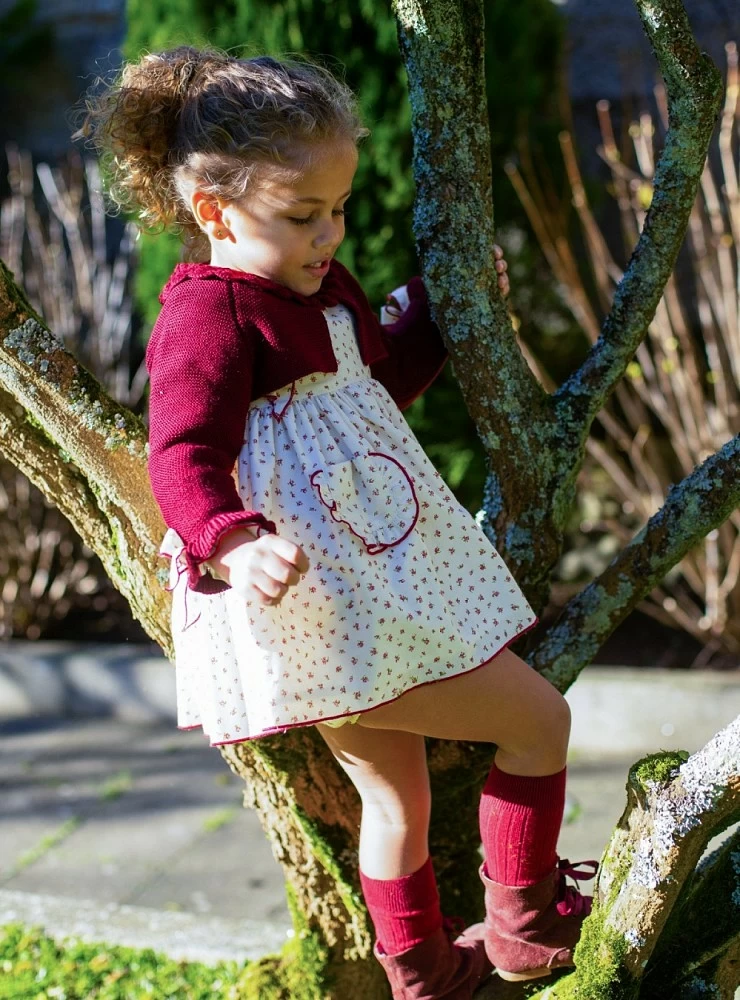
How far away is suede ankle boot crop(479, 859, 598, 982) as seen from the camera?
5.53 feet

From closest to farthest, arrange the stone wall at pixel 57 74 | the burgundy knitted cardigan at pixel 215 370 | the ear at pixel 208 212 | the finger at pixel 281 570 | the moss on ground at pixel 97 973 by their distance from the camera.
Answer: the finger at pixel 281 570, the burgundy knitted cardigan at pixel 215 370, the ear at pixel 208 212, the moss on ground at pixel 97 973, the stone wall at pixel 57 74

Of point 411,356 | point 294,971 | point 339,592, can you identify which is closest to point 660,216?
point 411,356

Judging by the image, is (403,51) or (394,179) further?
(394,179)

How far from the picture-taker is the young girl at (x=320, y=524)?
1540 millimetres

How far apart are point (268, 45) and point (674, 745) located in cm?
260

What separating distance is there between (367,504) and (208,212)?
480 mm

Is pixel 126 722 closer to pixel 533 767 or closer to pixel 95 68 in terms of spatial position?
pixel 533 767

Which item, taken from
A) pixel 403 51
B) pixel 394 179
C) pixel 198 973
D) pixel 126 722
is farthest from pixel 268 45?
pixel 198 973

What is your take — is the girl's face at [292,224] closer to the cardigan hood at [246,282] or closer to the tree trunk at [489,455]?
the cardigan hood at [246,282]

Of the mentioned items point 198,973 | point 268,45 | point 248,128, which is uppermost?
point 268,45

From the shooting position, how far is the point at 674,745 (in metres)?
3.60

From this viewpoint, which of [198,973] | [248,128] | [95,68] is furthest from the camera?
[95,68]

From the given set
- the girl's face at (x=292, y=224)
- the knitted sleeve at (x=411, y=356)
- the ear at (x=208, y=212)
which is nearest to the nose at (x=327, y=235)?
the girl's face at (x=292, y=224)

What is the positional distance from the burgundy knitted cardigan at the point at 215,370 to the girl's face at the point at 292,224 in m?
0.03
